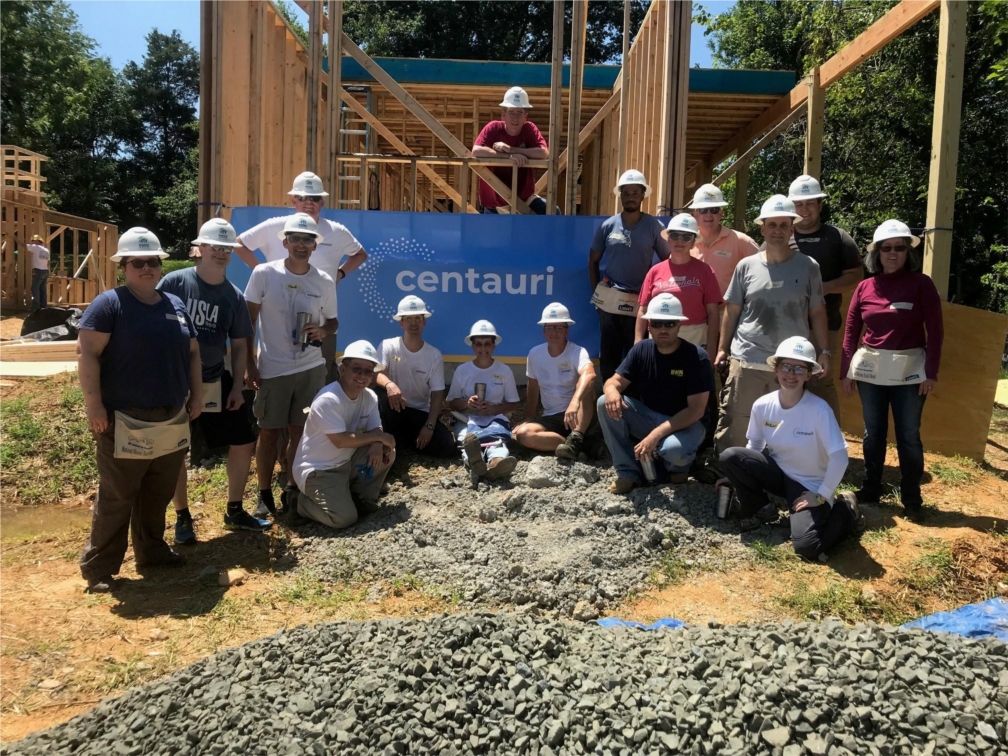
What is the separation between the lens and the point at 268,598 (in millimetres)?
4566

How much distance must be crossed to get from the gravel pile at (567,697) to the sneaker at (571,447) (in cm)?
261

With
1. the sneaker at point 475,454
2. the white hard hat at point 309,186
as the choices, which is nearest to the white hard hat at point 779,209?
the sneaker at point 475,454

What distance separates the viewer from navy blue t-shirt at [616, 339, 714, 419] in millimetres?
5531

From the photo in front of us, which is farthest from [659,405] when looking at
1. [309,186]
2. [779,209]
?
[309,186]

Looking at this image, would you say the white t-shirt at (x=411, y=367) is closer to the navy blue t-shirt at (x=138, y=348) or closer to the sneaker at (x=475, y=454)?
the sneaker at (x=475, y=454)

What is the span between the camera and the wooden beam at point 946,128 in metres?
6.56

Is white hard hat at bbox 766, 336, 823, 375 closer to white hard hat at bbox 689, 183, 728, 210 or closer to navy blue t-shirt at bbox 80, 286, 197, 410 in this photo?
white hard hat at bbox 689, 183, 728, 210

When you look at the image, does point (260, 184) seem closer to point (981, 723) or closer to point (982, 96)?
point (981, 723)

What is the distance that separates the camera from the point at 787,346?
4887mm

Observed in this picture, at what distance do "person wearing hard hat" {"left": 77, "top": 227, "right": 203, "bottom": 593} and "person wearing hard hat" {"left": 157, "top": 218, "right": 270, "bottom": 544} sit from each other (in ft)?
1.03

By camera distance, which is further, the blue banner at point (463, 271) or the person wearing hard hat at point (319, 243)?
the blue banner at point (463, 271)

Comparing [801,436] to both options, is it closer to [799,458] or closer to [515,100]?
[799,458]

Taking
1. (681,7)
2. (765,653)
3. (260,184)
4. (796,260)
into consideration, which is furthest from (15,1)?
(765,653)

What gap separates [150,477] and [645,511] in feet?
10.3
